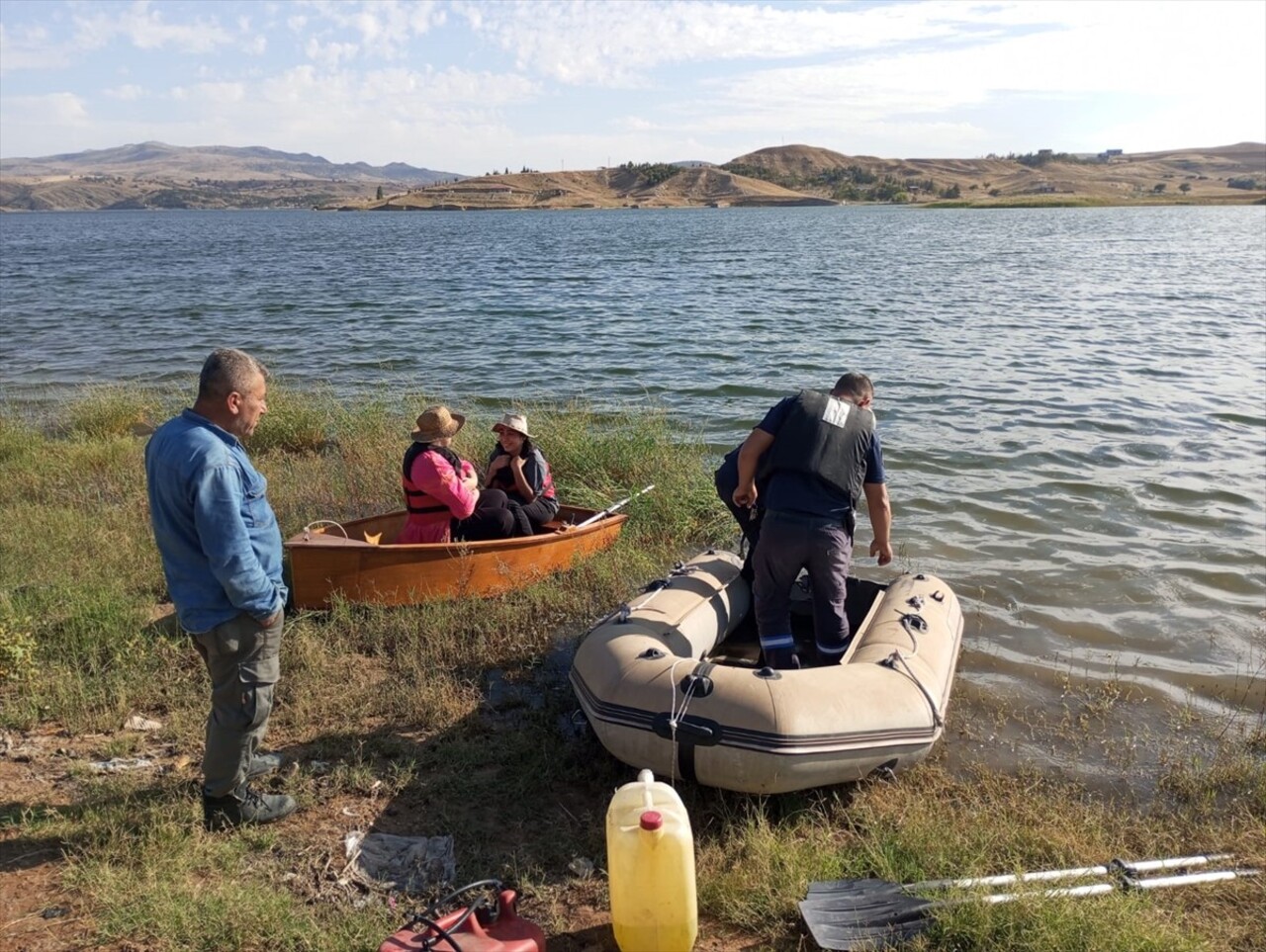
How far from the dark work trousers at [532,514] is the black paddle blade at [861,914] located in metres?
3.93

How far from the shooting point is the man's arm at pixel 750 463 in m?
5.40

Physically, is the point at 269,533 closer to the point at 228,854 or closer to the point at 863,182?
the point at 228,854

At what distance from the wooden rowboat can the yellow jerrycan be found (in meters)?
3.38

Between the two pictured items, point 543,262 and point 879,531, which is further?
point 543,262

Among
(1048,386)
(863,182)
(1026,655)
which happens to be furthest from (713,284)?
(863,182)

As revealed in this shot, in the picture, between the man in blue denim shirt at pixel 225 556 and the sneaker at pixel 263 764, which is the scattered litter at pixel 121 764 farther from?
the man in blue denim shirt at pixel 225 556

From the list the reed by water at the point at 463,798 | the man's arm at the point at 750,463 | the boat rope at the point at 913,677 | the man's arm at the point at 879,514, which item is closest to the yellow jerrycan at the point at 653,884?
the reed by water at the point at 463,798

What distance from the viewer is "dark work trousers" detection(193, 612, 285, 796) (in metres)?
3.82

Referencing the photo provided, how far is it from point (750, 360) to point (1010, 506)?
7.96m

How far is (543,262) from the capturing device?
39.6 meters

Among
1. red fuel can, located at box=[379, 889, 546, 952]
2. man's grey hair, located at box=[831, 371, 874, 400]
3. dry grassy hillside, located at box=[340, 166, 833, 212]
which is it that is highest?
dry grassy hillside, located at box=[340, 166, 833, 212]

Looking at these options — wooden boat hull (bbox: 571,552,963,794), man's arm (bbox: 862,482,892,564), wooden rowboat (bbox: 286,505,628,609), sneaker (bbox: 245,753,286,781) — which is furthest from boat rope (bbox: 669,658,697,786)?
wooden rowboat (bbox: 286,505,628,609)

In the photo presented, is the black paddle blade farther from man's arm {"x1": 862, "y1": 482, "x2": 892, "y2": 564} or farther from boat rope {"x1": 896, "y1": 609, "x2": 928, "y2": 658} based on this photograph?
man's arm {"x1": 862, "y1": 482, "x2": 892, "y2": 564}

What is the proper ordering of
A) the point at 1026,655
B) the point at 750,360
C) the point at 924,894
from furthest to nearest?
the point at 750,360 < the point at 1026,655 < the point at 924,894
